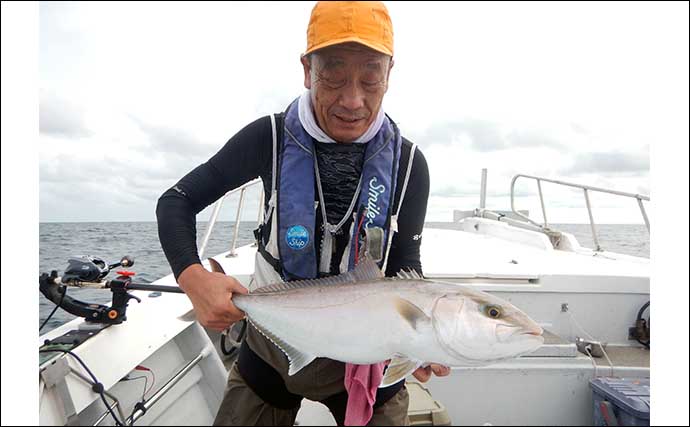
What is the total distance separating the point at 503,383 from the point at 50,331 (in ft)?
12.3

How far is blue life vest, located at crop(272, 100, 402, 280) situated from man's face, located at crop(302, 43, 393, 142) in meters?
0.21

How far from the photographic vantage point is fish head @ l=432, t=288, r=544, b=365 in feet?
4.35

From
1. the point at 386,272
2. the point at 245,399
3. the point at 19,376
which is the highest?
the point at 386,272

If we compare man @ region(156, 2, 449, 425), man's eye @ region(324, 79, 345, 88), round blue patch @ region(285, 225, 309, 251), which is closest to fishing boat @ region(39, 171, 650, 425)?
man @ region(156, 2, 449, 425)

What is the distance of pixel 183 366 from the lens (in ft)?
11.6

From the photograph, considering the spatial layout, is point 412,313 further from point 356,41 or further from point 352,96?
point 356,41

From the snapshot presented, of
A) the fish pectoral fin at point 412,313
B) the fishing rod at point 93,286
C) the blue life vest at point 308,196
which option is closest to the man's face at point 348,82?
the blue life vest at point 308,196

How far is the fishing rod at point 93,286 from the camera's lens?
246 cm

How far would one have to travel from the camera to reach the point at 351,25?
5.18ft

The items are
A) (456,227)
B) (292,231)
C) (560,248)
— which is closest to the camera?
(292,231)

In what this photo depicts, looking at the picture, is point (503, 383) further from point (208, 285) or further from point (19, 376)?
point (19, 376)

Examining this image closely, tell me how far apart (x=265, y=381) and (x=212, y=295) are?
0.85 metres

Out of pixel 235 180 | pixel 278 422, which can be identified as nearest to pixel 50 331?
pixel 278 422

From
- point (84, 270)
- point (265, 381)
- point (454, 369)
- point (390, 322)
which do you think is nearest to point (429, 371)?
point (390, 322)
